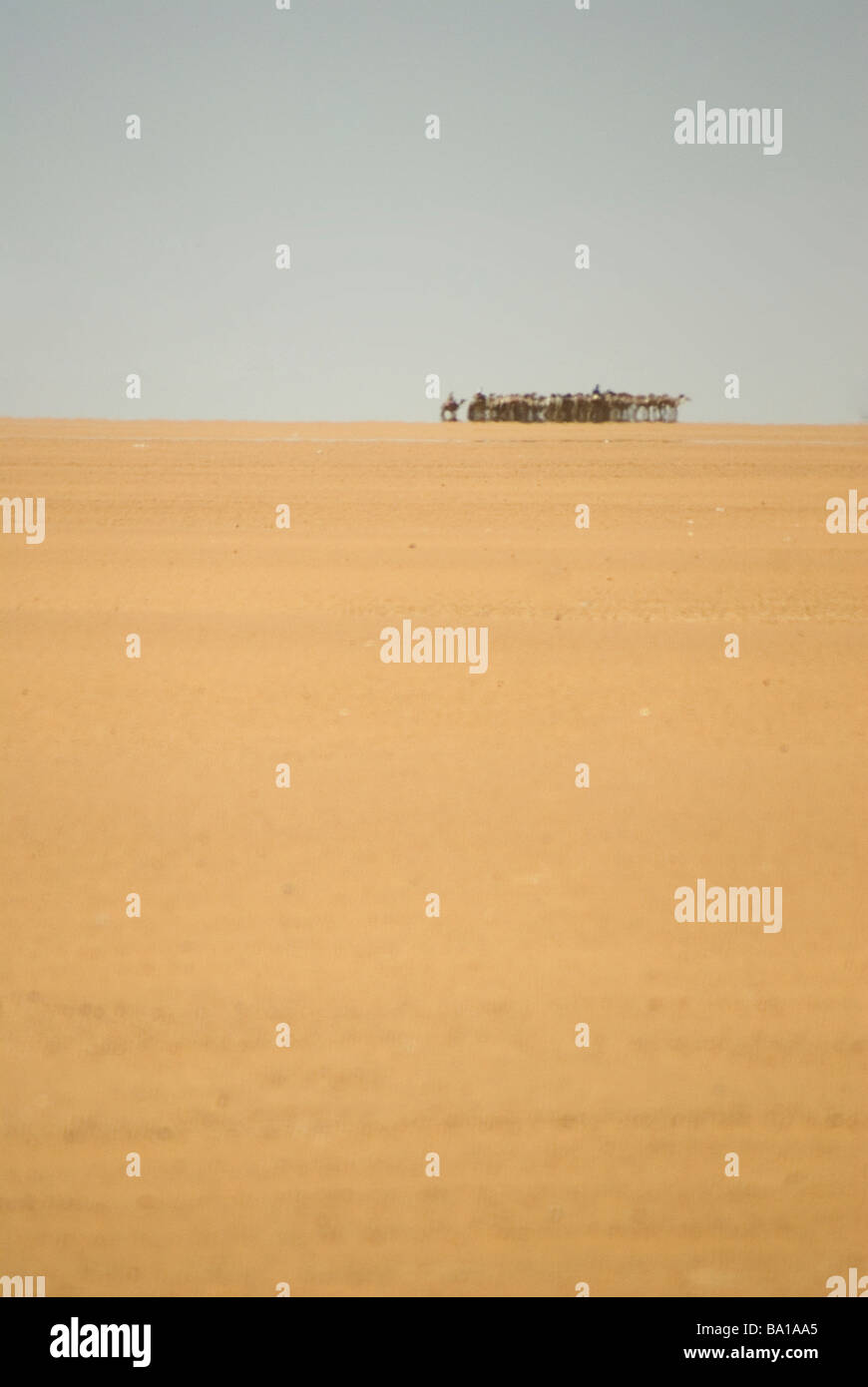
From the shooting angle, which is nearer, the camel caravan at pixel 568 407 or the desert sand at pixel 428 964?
the desert sand at pixel 428 964

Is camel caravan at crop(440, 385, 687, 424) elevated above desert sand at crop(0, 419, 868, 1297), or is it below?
above

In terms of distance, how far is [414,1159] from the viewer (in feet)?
14.5

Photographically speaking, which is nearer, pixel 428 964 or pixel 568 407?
pixel 428 964

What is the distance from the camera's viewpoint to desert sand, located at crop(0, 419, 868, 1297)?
4074 mm

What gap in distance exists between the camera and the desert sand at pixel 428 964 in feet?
13.4

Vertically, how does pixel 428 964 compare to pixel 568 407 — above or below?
below

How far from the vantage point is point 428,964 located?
583cm

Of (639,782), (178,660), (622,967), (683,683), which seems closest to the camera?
(622,967)

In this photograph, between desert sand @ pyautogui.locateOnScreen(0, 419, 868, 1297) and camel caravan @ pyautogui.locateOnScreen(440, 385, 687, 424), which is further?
camel caravan @ pyautogui.locateOnScreen(440, 385, 687, 424)

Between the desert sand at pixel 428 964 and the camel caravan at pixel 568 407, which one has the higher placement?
the camel caravan at pixel 568 407

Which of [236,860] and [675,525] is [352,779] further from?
[675,525]

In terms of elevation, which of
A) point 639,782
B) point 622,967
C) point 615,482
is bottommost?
point 622,967
